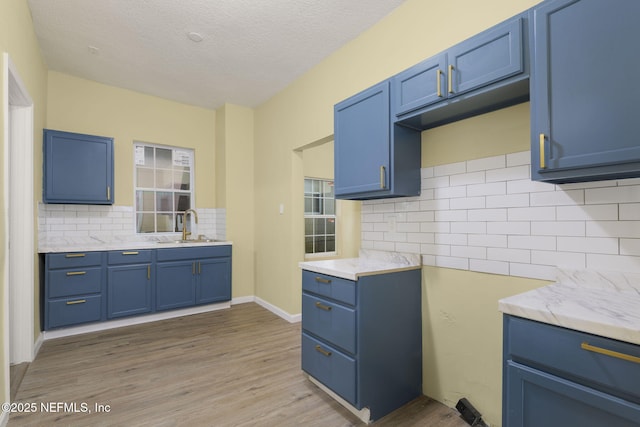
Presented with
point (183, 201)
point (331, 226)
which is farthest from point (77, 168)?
point (331, 226)

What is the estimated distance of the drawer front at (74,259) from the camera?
10.6 ft

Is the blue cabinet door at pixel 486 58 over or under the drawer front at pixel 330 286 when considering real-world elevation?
over

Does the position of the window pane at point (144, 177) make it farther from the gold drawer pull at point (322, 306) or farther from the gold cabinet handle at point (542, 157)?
the gold cabinet handle at point (542, 157)

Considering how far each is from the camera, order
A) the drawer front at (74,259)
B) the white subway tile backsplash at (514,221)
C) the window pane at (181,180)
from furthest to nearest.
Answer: the window pane at (181,180)
the drawer front at (74,259)
the white subway tile backsplash at (514,221)

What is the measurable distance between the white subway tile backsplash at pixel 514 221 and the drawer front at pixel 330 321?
73 centimetres

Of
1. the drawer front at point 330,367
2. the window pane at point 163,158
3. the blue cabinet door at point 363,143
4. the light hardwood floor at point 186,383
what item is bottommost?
the light hardwood floor at point 186,383

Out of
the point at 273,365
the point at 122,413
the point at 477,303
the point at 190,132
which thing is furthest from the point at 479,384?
the point at 190,132

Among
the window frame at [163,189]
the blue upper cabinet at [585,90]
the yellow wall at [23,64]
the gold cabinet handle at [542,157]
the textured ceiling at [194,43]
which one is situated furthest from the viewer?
the window frame at [163,189]

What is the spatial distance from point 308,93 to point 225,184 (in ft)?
6.10

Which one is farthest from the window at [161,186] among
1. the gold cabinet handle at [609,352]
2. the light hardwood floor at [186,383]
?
the gold cabinet handle at [609,352]

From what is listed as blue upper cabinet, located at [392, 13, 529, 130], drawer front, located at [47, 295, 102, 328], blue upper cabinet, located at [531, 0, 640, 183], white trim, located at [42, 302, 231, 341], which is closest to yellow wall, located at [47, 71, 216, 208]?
drawer front, located at [47, 295, 102, 328]

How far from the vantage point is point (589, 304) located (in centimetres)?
122

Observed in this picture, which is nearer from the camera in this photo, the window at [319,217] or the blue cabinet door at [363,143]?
the blue cabinet door at [363,143]

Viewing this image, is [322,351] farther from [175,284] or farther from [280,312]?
[175,284]
